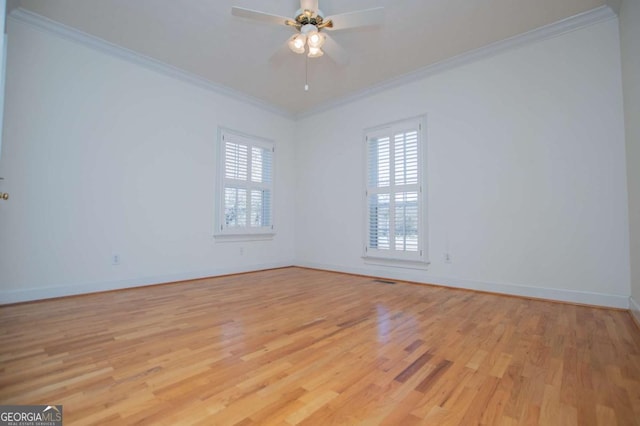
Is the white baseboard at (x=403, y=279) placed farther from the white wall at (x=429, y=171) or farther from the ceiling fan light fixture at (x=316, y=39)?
the ceiling fan light fixture at (x=316, y=39)

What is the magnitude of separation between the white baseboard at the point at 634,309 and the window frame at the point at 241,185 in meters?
4.61

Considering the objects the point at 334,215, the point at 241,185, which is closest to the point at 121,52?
the point at 241,185

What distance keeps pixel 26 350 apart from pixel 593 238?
4.76 metres

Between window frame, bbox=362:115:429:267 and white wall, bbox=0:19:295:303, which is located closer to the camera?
white wall, bbox=0:19:295:303

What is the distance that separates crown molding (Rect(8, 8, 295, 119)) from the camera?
3.01m

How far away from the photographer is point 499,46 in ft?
11.3

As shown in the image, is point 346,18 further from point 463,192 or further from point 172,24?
point 463,192

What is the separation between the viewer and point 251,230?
499cm

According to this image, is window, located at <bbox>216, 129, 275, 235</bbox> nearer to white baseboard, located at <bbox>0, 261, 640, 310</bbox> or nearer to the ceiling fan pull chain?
white baseboard, located at <bbox>0, 261, 640, 310</bbox>

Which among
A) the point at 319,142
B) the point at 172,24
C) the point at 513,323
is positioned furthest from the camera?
the point at 319,142

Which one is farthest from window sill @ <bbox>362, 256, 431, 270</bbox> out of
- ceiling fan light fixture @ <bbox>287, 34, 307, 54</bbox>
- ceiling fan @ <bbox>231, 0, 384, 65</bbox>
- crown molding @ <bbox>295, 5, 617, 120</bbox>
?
ceiling fan light fixture @ <bbox>287, 34, 307, 54</bbox>

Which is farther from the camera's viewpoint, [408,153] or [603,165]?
[408,153]

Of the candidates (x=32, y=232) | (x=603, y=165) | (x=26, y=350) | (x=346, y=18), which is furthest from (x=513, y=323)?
(x=32, y=232)

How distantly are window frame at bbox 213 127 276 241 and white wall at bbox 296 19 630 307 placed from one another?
2.09 m
